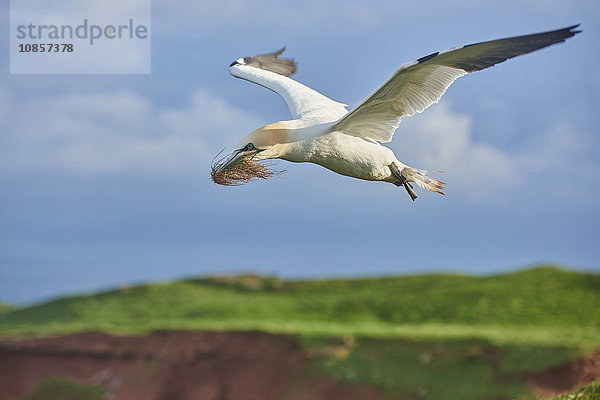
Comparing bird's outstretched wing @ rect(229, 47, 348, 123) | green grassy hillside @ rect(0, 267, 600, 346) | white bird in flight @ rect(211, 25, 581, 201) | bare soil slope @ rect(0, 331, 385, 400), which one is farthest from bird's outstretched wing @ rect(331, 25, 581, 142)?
green grassy hillside @ rect(0, 267, 600, 346)

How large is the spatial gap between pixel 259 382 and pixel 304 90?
8.49 meters

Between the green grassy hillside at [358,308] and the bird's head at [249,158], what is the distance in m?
8.66

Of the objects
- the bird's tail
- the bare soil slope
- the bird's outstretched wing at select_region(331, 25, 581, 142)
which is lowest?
the bare soil slope

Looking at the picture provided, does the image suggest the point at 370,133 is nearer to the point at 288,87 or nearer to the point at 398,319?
the point at 288,87

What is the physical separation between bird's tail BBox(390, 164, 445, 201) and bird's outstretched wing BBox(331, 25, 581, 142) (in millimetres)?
335

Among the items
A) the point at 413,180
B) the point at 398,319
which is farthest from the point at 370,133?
the point at 398,319

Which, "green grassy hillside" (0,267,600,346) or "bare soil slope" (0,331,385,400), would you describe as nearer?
"bare soil slope" (0,331,385,400)

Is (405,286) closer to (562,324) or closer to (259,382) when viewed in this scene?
(562,324)

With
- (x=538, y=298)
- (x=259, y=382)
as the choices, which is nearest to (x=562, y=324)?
(x=538, y=298)

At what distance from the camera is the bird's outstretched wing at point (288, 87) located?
23.4ft

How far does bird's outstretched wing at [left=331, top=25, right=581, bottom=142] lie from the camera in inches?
214

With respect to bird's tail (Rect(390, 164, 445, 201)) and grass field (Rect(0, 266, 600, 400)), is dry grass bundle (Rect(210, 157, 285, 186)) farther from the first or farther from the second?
grass field (Rect(0, 266, 600, 400))

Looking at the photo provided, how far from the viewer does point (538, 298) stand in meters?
16.8

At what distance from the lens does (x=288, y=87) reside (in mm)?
7965
